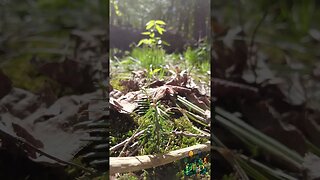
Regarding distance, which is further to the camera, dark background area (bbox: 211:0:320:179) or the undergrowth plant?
the undergrowth plant

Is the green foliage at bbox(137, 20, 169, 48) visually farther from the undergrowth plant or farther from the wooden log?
the wooden log

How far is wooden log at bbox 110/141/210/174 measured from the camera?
6.17 feet

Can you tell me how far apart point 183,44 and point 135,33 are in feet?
0.87

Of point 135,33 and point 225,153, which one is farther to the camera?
point 135,33

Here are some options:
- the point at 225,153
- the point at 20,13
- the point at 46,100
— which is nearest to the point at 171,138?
the point at 225,153

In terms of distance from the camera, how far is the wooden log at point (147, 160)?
1882mm

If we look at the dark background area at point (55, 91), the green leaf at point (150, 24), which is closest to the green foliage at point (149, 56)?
the green leaf at point (150, 24)

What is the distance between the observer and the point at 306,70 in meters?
1.56

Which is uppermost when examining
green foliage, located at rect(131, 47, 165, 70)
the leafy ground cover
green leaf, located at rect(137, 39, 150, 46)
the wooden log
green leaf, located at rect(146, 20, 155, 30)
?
green leaf, located at rect(146, 20, 155, 30)

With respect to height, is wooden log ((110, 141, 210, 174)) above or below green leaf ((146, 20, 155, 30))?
below

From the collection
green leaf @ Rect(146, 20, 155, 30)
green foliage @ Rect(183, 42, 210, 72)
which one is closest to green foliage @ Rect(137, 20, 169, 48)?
green leaf @ Rect(146, 20, 155, 30)

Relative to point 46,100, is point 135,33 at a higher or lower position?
higher

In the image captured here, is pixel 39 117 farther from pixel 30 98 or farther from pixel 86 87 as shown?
pixel 86 87

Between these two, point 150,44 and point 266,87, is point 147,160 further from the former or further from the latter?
point 266,87
